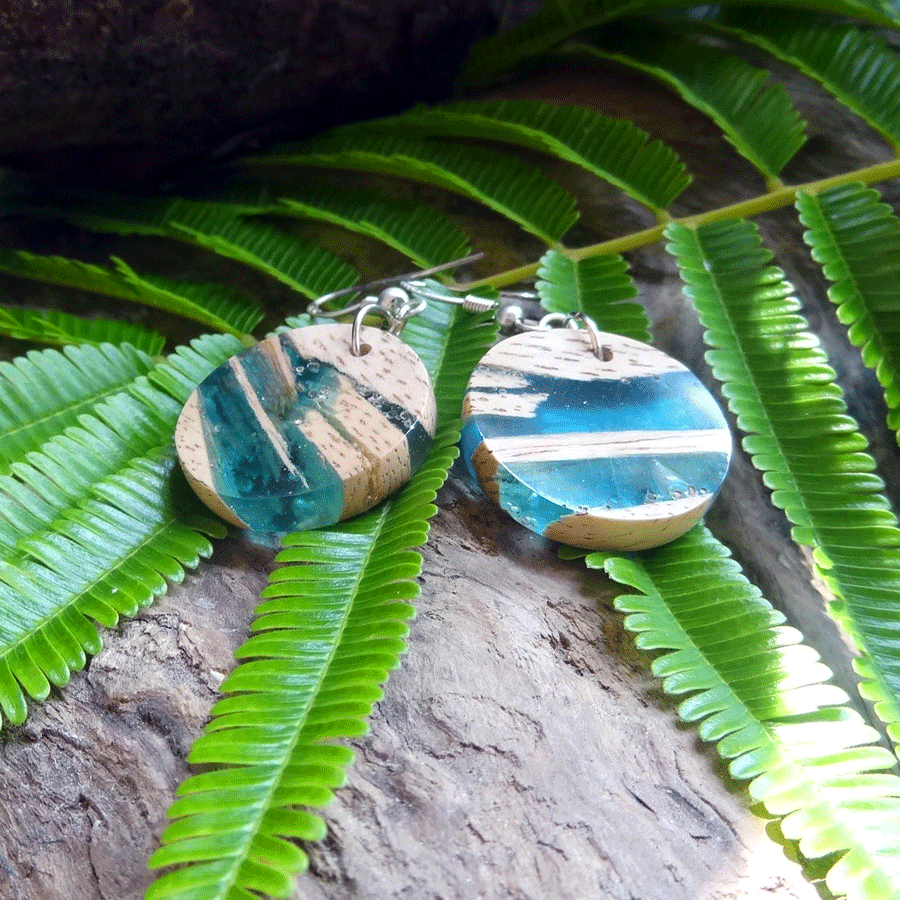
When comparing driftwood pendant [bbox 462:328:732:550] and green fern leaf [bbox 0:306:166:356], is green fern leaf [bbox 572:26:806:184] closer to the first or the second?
driftwood pendant [bbox 462:328:732:550]

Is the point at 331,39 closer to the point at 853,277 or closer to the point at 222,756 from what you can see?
the point at 853,277

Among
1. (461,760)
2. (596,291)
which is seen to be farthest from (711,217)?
(461,760)

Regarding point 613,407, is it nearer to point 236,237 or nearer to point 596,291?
point 596,291

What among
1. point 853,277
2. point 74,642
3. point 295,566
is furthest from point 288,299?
point 853,277

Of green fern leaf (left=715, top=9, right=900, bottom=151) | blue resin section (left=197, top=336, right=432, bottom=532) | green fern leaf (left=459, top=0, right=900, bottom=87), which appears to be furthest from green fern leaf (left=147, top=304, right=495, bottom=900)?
green fern leaf (left=459, top=0, right=900, bottom=87)

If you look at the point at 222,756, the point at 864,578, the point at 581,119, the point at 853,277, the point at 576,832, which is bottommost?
the point at 576,832

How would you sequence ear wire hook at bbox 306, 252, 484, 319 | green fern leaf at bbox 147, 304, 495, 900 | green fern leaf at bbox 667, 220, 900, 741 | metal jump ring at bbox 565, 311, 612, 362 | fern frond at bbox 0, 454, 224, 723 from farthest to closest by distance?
ear wire hook at bbox 306, 252, 484, 319 → metal jump ring at bbox 565, 311, 612, 362 → green fern leaf at bbox 667, 220, 900, 741 → fern frond at bbox 0, 454, 224, 723 → green fern leaf at bbox 147, 304, 495, 900
